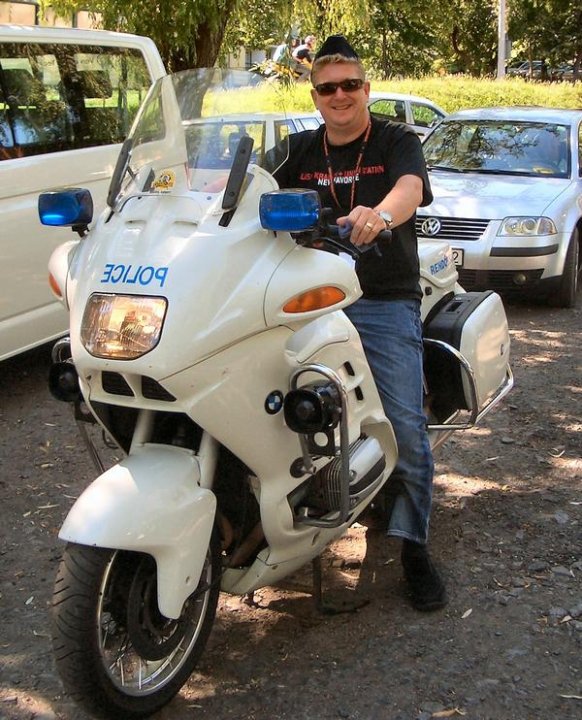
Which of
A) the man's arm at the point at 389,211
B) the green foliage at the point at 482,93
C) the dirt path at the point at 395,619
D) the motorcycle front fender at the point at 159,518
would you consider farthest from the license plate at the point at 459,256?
the green foliage at the point at 482,93

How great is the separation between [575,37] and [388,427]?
43809mm

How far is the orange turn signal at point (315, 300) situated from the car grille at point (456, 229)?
5476 mm

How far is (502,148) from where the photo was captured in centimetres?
896

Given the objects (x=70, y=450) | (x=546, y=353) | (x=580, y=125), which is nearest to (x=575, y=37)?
(x=580, y=125)

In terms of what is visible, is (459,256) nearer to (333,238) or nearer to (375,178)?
(375,178)

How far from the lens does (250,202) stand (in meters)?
2.72

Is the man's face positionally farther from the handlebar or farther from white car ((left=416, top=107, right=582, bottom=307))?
white car ((left=416, top=107, right=582, bottom=307))

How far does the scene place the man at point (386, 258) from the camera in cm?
328

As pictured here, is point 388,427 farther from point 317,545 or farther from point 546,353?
point 546,353

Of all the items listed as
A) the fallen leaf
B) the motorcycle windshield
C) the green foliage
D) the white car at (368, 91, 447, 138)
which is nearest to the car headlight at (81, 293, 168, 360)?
the motorcycle windshield

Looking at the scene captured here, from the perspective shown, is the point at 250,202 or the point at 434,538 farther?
the point at 434,538

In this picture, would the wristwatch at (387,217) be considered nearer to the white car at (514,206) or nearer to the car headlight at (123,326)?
the car headlight at (123,326)

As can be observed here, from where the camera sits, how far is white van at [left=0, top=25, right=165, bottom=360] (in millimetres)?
5730

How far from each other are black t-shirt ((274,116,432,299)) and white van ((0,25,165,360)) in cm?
280
